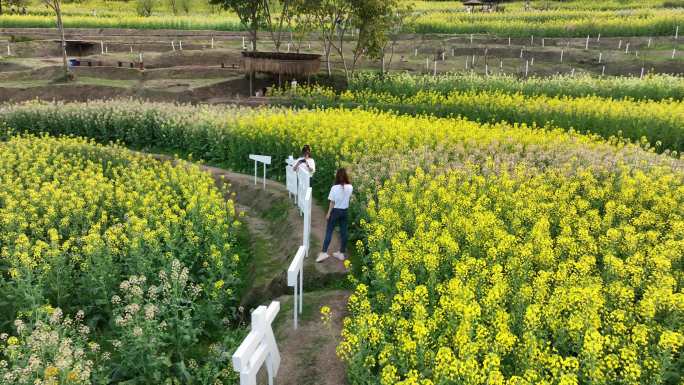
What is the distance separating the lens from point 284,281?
411 inches

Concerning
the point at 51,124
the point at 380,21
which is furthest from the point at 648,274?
the point at 380,21

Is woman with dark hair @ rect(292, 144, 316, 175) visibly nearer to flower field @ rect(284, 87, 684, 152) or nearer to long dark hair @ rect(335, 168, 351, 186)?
long dark hair @ rect(335, 168, 351, 186)

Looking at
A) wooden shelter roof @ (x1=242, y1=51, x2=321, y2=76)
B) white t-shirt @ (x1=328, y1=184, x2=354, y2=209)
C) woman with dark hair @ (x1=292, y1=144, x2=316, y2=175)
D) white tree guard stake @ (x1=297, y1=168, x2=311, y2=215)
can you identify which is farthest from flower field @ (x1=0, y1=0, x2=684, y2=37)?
white t-shirt @ (x1=328, y1=184, x2=354, y2=209)

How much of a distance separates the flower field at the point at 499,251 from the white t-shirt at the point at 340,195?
519 mm

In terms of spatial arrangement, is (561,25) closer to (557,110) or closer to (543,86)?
(543,86)

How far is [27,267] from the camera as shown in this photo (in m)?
8.80

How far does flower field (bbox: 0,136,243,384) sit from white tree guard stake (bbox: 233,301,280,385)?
173 centimetres

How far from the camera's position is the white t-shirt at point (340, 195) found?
10320 mm

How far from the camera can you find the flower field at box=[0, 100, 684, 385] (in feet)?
19.6

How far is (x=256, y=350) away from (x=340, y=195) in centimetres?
484

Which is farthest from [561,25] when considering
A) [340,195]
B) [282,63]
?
[340,195]

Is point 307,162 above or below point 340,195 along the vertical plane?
above

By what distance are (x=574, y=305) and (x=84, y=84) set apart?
30.6 meters

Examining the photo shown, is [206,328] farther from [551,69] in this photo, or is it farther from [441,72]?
[551,69]
